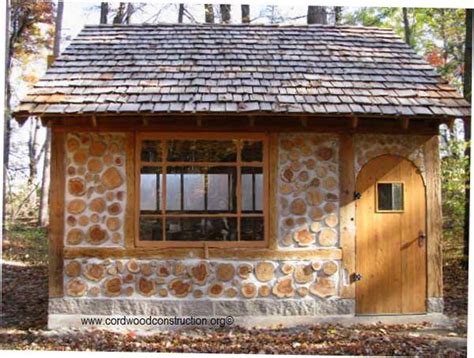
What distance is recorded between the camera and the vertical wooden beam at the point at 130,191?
5.39 meters

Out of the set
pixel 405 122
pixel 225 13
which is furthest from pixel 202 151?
pixel 225 13

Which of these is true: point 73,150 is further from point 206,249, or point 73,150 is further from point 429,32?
point 429,32

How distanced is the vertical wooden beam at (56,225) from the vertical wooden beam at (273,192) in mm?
2433

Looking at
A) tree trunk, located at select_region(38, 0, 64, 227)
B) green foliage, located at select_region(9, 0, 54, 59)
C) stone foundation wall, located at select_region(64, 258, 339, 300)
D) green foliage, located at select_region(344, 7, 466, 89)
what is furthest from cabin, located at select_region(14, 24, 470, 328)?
tree trunk, located at select_region(38, 0, 64, 227)

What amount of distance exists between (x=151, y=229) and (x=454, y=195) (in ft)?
18.5

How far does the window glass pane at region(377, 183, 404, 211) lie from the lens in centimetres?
559

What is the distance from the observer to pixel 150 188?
550 centimetres

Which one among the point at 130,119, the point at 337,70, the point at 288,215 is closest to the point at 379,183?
the point at 288,215

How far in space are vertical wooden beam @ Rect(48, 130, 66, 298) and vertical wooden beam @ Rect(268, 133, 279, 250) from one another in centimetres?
243

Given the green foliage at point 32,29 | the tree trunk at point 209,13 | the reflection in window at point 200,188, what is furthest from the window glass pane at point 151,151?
the green foliage at point 32,29

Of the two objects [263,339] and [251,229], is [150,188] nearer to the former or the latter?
[251,229]

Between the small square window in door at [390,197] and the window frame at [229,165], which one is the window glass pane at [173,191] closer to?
the window frame at [229,165]

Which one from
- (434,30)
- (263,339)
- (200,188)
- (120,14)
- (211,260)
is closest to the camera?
(263,339)

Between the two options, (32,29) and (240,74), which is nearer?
(240,74)
